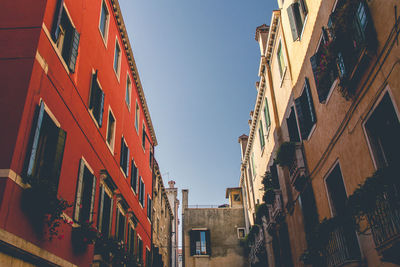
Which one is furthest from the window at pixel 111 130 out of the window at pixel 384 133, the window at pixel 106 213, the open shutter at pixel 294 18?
the window at pixel 384 133

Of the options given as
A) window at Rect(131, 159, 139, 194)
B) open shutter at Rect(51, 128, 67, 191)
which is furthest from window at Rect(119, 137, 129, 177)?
open shutter at Rect(51, 128, 67, 191)

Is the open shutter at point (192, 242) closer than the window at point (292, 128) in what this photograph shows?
No

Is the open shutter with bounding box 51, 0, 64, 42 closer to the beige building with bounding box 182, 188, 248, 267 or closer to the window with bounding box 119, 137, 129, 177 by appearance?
the window with bounding box 119, 137, 129, 177

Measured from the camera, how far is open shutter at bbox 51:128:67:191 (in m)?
7.71

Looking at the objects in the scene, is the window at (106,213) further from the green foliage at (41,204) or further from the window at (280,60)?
the window at (280,60)

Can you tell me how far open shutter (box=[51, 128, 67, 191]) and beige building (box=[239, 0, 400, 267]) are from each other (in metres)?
6.07

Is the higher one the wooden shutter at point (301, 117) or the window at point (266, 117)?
the window at point (266, 117)

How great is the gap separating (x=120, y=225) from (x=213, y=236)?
1718 cm

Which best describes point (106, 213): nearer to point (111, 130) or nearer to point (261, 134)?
point (111, 130)

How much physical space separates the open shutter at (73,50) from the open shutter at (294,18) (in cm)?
713

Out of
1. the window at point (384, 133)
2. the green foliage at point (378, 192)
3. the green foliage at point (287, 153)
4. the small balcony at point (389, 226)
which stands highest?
the green foliage at point (287, 153)

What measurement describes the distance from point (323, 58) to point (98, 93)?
23.3ft

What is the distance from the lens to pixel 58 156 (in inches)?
309

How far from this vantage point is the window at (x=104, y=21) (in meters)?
13.2
